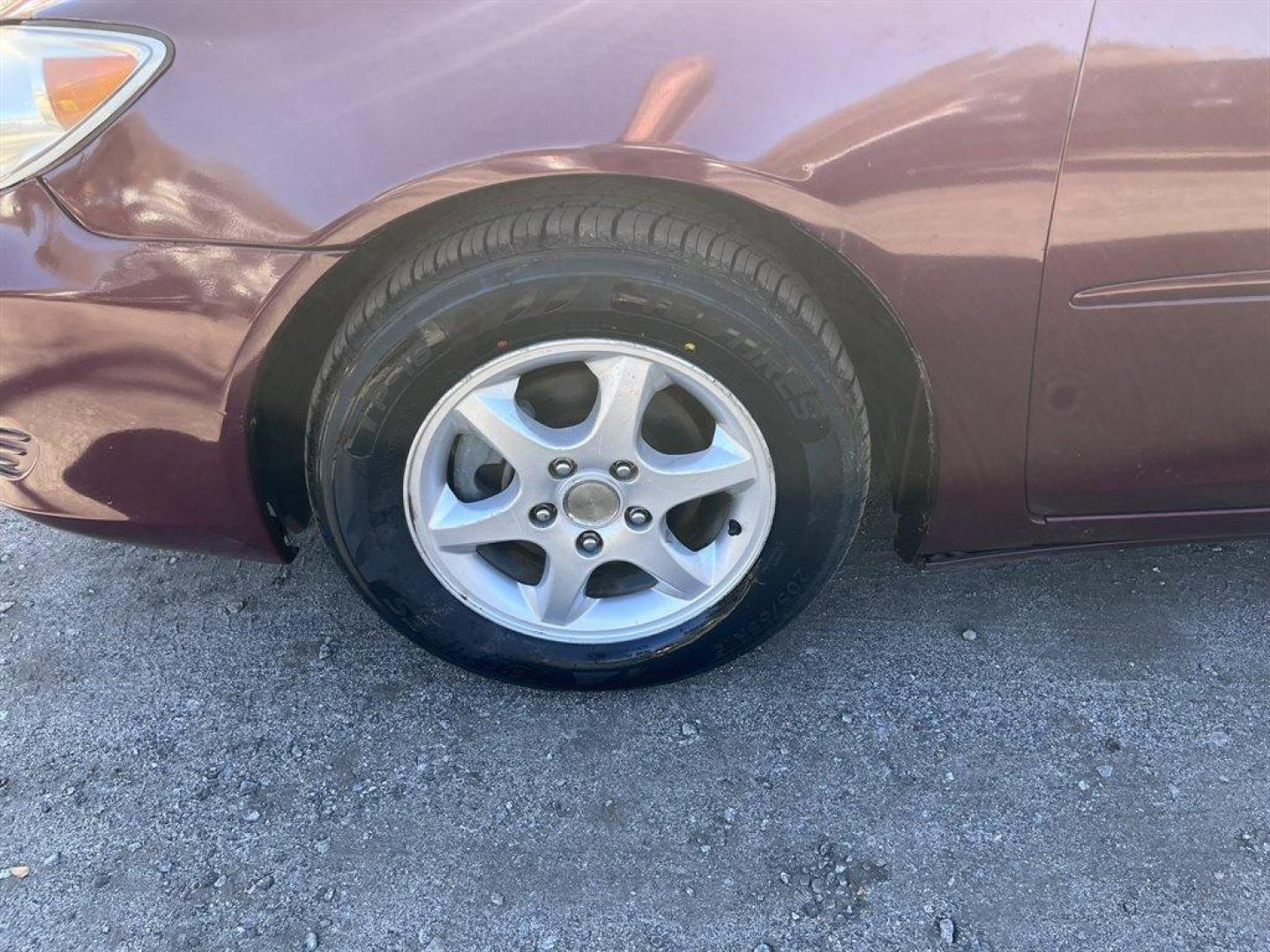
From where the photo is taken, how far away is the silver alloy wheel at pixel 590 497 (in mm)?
1762

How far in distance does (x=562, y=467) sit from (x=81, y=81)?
38.9 inches

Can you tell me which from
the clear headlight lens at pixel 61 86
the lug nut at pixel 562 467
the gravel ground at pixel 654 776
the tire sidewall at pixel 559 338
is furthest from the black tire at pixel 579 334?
the clear headlight lens at pixel 61 86

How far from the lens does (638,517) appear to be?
6.19 feet

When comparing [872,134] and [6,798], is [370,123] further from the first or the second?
[6,798]

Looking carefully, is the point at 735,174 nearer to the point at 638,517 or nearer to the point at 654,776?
the point at 638,517

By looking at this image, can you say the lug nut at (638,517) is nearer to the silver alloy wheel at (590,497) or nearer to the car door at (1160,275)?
the silver alloy wheel at (590,497)

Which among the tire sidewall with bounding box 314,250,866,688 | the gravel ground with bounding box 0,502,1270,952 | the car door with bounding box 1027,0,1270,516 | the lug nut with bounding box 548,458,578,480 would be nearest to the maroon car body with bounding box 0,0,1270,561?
the car door with bounding box 1027,0,1270,516

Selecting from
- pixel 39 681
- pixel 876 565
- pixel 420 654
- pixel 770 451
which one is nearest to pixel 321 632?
pixel 420 654

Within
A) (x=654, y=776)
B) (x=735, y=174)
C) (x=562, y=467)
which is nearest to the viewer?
(x=735, y=174)

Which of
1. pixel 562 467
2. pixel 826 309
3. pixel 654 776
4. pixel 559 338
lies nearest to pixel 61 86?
pixel 559 338

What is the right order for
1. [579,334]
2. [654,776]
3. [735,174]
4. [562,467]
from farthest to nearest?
[654,776], [562,467], [579,334], [735,174]

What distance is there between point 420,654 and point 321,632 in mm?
235

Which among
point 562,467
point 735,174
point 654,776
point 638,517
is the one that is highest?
point 735,174

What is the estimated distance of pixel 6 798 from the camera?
1904 mm
